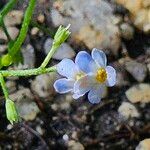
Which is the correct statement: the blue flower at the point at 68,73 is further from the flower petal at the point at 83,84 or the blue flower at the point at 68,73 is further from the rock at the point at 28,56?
the rock at the point at 28,56

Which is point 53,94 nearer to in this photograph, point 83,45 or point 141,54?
point 83,45

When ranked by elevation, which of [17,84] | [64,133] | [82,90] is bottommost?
[64,133]

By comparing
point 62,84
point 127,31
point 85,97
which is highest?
point 62,84

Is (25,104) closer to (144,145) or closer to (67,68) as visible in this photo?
(144,145)

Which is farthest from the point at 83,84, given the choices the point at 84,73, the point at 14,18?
the point at 14,18

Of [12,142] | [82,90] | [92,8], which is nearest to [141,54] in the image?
[92,8]

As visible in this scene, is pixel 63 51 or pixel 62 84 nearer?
pixel 62 84

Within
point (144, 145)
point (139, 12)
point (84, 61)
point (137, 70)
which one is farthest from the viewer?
point (139, 12)
